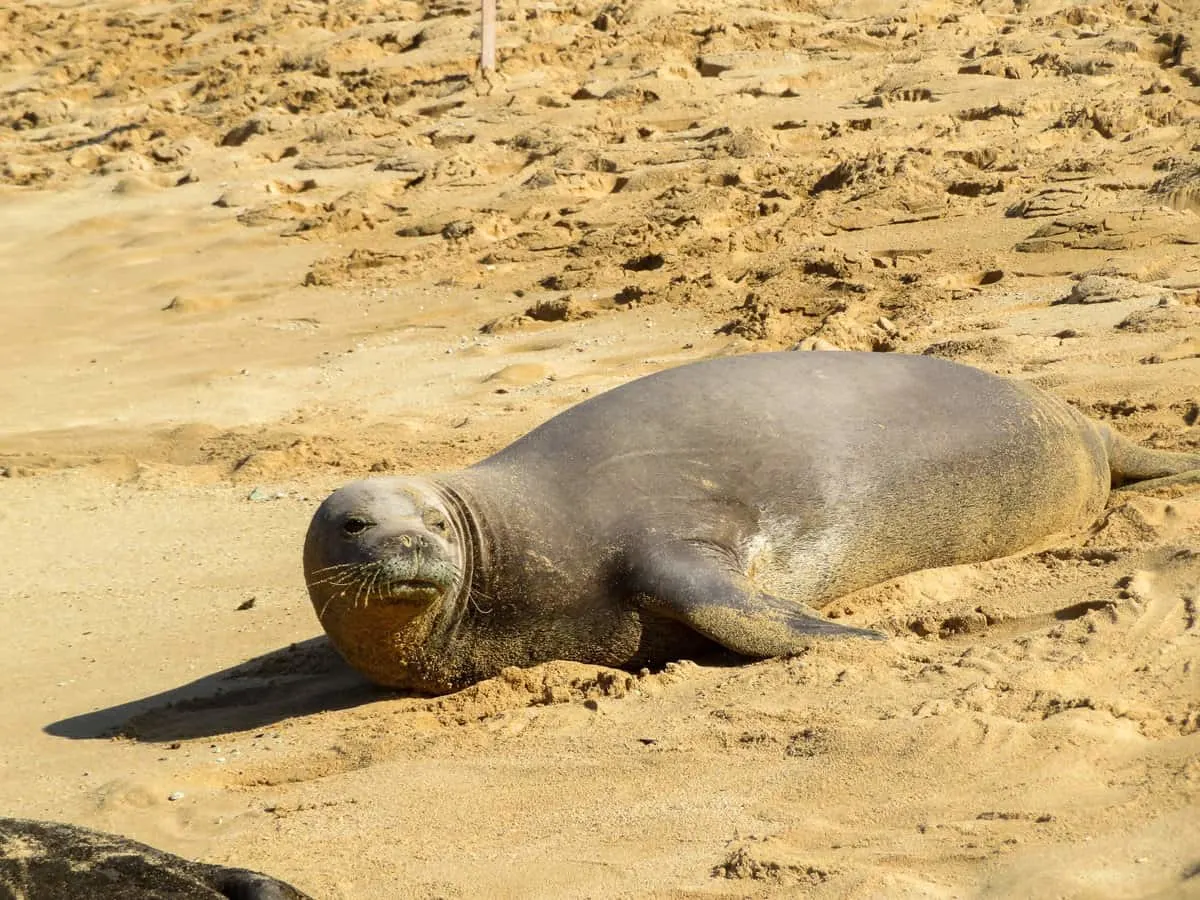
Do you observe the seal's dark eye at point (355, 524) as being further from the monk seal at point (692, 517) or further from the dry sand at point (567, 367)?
the dry sand at point (567, 367)

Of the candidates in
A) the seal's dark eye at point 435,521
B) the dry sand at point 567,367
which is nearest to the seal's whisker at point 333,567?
the seal's dark eye at point 435,521

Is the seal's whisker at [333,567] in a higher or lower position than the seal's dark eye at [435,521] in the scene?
lower

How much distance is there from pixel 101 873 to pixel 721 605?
205 centimetres

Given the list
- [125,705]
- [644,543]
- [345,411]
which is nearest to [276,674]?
[125,705]

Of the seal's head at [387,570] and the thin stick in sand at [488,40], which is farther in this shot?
the thin stick in sand at [488,40]

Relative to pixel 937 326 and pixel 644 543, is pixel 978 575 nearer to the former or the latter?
pixel 644 543

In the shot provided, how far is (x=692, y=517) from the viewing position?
4977mm

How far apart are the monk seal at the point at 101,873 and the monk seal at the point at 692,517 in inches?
59.5

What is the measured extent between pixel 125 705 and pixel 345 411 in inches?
129

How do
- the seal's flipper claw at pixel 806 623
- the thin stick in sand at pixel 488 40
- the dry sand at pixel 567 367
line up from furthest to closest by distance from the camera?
the thin stick in sand at pixel 488 40 < the seal's flipper claw at pixel 806 623 < the dry sand at pixel 567 367

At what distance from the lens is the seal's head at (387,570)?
4641 mm

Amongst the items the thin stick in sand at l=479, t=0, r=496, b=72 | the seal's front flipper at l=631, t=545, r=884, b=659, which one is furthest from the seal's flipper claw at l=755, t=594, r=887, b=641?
the thin stick in sand at l=479, t=0, r=496, b=72

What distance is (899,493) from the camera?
17.1 ft

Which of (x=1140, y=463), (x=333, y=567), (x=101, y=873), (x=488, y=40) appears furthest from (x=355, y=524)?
(x=488, y=40)
